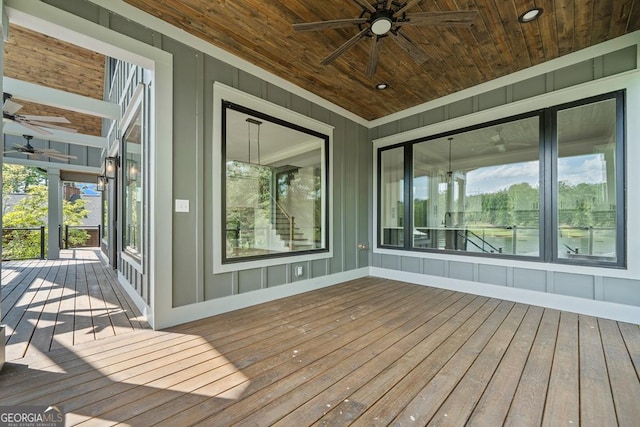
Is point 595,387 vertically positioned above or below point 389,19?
below

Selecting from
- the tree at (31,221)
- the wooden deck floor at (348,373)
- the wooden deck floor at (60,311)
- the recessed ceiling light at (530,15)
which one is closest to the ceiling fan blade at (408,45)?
the recessed ceiling light at (530,15)

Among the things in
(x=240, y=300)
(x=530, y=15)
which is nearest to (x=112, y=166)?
(x=240, y=300)

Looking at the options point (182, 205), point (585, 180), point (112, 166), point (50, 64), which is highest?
point (50, 64)

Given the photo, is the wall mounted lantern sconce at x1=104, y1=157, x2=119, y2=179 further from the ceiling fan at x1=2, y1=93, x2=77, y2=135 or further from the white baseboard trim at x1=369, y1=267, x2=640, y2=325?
the white baseboard trim at x1=369, y1=267, x2=640, y2=325

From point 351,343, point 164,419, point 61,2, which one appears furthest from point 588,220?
point 61,2

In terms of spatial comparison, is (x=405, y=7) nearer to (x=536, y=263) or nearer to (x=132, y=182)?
(x=536, y=263)

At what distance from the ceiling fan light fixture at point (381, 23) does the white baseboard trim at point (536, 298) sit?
3515mm

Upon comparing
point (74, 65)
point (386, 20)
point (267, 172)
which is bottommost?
point (267, 172)

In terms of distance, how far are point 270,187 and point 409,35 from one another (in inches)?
106

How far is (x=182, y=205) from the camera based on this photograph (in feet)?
9.26

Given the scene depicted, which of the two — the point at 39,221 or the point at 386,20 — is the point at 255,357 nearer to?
the point at 386,20

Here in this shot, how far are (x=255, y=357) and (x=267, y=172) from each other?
2.78 m

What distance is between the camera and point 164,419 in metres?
1.42

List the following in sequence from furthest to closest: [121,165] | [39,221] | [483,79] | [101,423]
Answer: [39,221]
[121,165]
[483,79]
[101,423]
